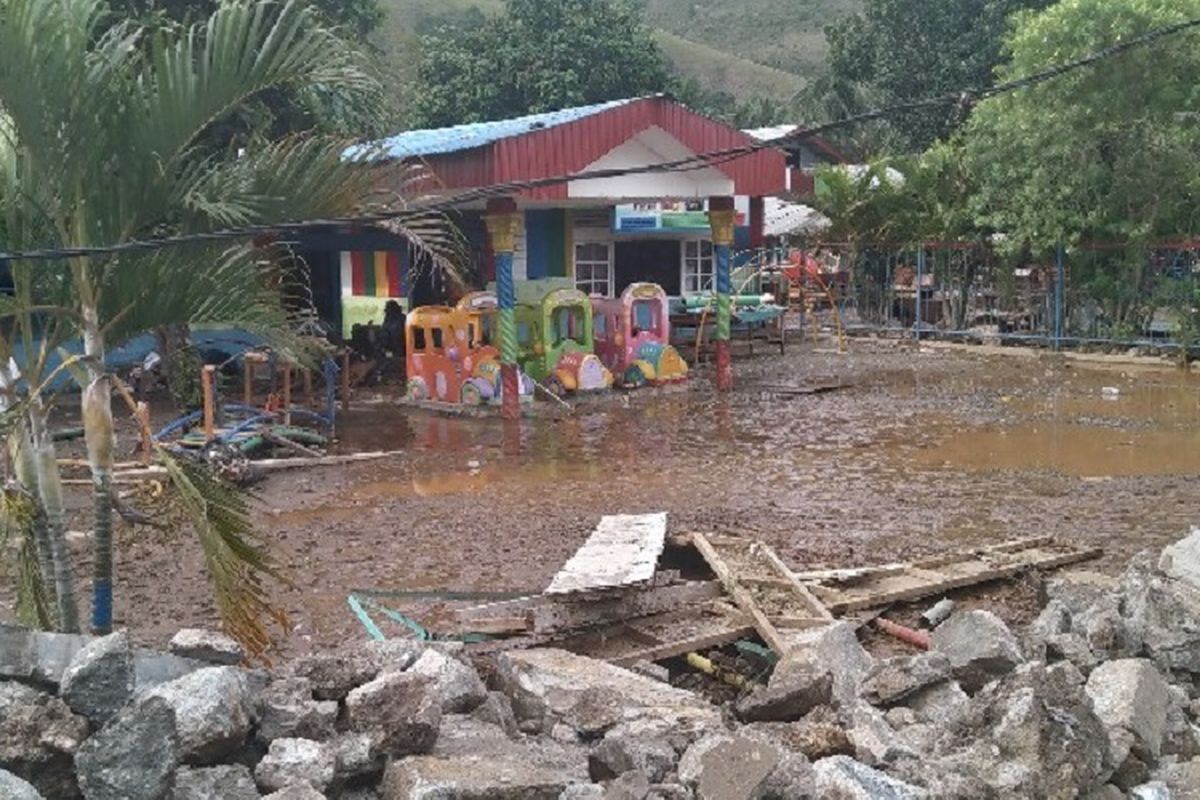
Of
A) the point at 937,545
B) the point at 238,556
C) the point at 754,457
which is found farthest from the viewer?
the point at 754,457

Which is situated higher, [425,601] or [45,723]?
[45,723]

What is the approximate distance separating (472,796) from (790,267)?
23219mm

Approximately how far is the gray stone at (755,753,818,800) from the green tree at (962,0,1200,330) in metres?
18.6

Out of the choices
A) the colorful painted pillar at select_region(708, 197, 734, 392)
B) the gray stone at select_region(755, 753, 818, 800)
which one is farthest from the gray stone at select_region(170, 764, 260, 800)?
the colorful painted pillar at select_region(708, 197, 734, 392)

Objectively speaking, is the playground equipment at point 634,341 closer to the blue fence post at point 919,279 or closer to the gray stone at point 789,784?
the blue fence post at point 919,279

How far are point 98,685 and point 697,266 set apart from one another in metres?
22.2

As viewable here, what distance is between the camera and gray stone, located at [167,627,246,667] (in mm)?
4617

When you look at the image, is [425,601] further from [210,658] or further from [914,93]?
[914,93]

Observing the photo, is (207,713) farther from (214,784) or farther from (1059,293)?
(1059,293)

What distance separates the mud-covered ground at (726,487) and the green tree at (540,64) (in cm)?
2310

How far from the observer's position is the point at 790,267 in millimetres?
26297

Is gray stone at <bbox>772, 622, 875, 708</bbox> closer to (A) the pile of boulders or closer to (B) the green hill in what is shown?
(A) the pile of boulders

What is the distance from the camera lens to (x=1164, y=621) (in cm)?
603

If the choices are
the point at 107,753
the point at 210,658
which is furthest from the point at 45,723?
the point at 210,658
